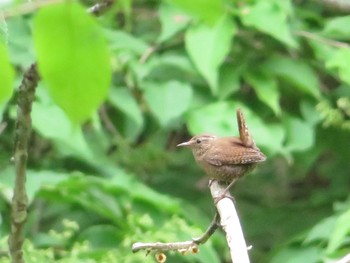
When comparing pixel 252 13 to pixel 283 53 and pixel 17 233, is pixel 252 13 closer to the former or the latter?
pixel 283 53

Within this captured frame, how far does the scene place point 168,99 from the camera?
3.31 meters

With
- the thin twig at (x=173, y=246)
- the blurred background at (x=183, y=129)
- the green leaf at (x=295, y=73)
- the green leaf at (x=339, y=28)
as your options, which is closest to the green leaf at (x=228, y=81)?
the blurred background at (x=183, y=129)

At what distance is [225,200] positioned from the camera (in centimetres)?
206

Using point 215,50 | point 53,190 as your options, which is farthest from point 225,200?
point 215,50

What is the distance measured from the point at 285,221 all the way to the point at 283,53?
70 cm

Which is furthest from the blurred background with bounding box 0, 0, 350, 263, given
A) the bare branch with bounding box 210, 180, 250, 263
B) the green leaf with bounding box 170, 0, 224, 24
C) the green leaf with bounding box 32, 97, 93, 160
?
the green leaf with bounding box 170, 0, 224, 24

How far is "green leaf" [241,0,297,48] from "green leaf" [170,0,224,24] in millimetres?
2227

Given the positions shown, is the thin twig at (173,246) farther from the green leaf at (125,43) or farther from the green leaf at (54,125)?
the green leaf at (125,43)

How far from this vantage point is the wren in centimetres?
255

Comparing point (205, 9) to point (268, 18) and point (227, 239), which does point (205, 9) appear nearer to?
point (227, 239)

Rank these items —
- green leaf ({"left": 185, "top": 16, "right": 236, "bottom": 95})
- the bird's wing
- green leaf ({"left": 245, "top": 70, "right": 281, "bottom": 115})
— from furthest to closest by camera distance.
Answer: green leaf ({"left": 245, "top": 70, "right": 281, "bottom": 115}), green leaf ({"left": 185, "top": 16, "right": 236, "bottom": 95}), the bird's wing

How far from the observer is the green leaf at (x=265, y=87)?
3406 mm

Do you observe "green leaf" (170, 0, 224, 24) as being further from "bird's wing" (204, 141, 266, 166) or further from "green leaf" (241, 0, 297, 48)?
"green leaf" (241, 0, 297, 48)

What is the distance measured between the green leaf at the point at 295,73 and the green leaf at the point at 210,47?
0.29 metres
